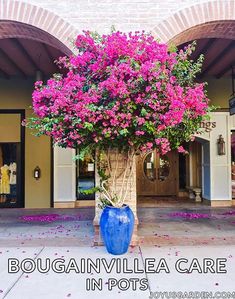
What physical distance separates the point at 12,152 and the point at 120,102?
24.5 ft

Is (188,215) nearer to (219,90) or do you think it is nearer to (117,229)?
(117,229)

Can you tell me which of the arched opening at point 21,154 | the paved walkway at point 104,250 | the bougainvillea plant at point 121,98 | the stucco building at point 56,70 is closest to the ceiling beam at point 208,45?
the stucco building at point 56,70

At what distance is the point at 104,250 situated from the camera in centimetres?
538

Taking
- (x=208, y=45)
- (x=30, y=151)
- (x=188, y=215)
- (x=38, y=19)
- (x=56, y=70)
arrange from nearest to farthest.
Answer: (x=38, y=19) → (x=208, y=45) → (x=188, y=215) → (x=56, y=70) → (x=30, y=151)

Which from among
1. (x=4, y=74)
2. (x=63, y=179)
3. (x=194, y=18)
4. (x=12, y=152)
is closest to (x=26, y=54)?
(x=4, y=74)

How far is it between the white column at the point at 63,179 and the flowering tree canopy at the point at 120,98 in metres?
5.76

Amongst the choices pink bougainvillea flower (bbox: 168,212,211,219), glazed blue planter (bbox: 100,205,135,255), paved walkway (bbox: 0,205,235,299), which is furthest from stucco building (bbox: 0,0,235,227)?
pink bougainvillea flower (bbox: 168,212,211,219)

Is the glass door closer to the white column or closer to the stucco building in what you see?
the stucco building

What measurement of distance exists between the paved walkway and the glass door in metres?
1.34

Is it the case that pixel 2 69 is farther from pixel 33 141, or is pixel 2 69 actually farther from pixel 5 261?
pixel 5 261

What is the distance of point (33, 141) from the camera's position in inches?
426

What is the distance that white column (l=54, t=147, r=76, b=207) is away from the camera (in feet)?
34.9

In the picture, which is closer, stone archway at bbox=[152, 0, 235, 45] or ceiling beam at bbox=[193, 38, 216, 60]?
stone archway at bbox=[152, 0, 235, 45]

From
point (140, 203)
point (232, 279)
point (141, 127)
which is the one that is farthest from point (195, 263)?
point (140, 203)
